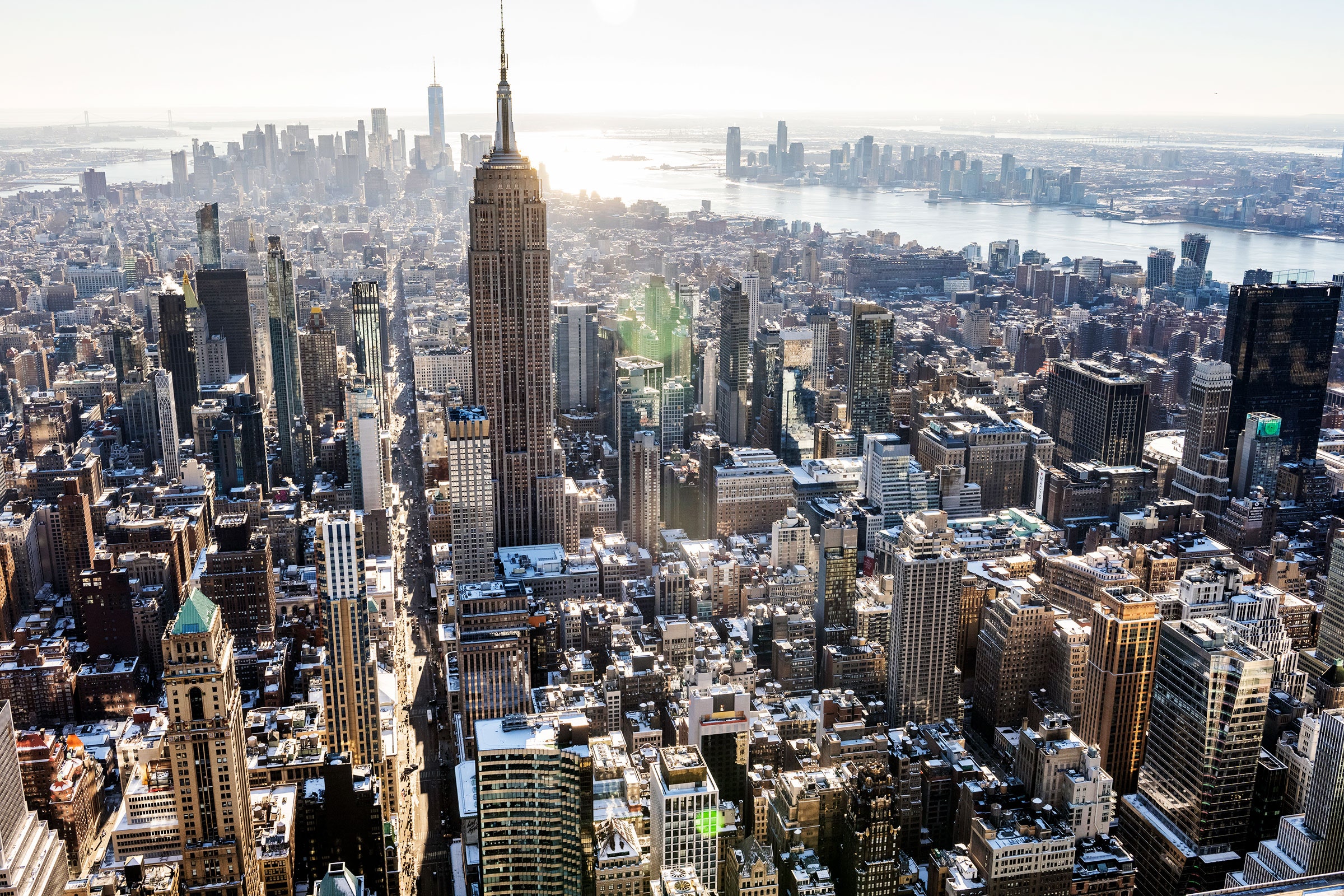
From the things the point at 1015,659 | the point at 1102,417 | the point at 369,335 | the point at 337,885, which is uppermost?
the point at 369,335

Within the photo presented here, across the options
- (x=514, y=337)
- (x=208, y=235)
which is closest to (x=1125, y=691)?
(x=514, y=337)

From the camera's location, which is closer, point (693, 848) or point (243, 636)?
point (693, 848)

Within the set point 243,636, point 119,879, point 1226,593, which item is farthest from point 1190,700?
point 243,636

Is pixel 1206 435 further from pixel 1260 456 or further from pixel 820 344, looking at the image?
pixel 820 344

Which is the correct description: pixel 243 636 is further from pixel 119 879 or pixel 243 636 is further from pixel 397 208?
pixel 397 208

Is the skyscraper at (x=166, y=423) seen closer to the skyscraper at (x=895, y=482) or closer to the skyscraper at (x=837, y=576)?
the skyscraper at (x=837, y=576)

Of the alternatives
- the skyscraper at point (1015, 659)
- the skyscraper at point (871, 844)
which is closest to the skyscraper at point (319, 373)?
the skyscraper at point (1015, 659)
